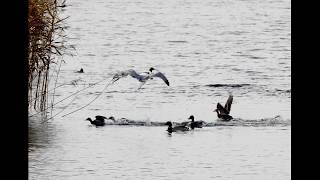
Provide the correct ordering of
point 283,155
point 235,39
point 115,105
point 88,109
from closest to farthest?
point 283,155 → point 88,109 → point 115,105 → point 235,39

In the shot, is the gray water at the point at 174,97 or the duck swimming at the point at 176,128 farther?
the duck swimming at the point at 176,128

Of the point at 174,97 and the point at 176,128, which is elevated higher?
the point at 174,97

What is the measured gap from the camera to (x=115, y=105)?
51.3 feet

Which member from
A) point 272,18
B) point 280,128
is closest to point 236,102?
point 280,128

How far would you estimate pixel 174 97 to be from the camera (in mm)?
16734

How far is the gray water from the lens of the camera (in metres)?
8.36

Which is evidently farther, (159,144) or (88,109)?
(88,109)

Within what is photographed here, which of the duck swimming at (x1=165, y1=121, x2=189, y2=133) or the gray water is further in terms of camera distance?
the duck swimming at (x1=165, y1=121, x2=189, y2=133)

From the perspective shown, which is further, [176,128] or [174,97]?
[174,97]

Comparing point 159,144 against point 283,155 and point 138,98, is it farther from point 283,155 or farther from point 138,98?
point 138,98

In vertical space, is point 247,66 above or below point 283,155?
above

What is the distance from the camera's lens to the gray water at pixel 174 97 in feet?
27.4
